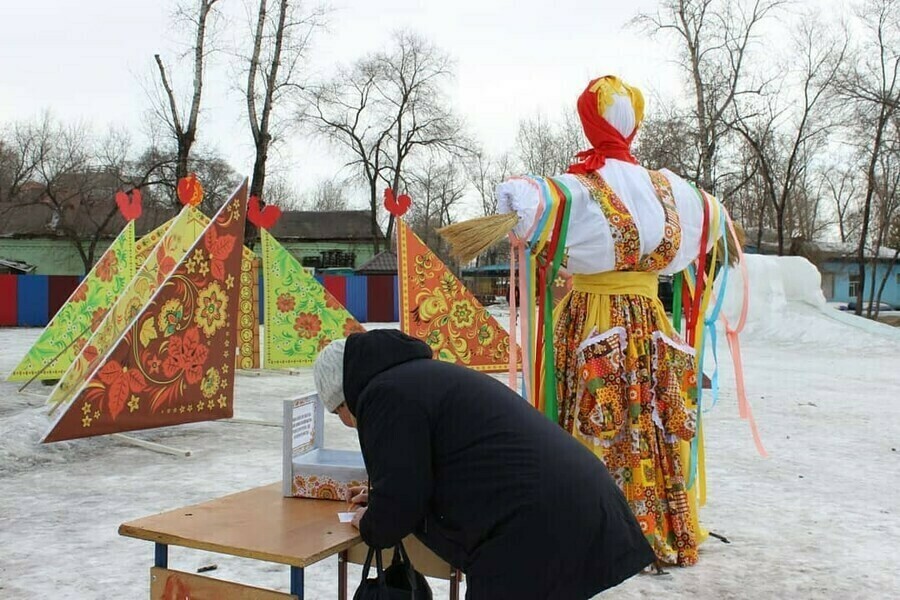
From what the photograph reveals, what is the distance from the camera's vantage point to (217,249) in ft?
17.9

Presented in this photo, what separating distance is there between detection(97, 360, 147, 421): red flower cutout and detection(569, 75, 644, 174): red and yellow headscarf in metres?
3.06

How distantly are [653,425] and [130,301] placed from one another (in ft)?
14.3

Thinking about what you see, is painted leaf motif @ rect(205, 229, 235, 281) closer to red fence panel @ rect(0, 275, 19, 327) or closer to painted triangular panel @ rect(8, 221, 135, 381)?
painted triangular panel @ rect(8, 221, 135, 381)

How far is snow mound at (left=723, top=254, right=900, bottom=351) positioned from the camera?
1453 centimetres

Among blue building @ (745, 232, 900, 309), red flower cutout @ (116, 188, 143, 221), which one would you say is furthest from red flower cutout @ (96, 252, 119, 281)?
blue building @ (745, 232, 900, 309)

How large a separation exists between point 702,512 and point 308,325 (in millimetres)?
5769

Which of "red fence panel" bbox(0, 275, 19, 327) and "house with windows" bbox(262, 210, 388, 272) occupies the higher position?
"house with windows" bbox(262, 210, 388, 272)

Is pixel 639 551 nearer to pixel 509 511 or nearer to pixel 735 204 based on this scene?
pixel 509 511

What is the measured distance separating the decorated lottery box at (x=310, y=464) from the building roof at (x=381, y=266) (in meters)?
23.6

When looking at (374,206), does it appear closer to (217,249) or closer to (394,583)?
(217,249)

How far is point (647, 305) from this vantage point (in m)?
3.20

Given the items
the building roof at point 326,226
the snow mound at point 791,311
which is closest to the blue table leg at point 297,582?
the snow mound at point 791,311

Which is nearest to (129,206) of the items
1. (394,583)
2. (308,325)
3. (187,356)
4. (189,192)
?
(189,192)

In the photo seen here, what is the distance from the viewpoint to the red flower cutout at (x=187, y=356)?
5.18 m
